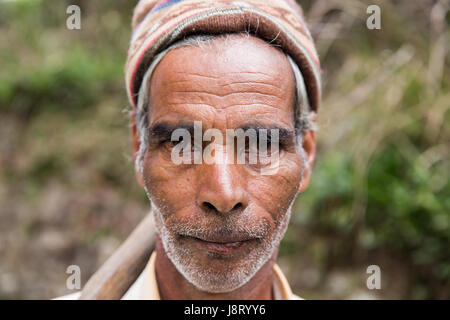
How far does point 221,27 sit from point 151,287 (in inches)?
41.2

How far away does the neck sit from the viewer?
1.67 m

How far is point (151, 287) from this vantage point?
1768 mm

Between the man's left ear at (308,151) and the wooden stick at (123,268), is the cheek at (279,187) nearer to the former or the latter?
the man's left ear at (308,151)

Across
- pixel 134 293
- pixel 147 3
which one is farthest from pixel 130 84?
pixel 134 293

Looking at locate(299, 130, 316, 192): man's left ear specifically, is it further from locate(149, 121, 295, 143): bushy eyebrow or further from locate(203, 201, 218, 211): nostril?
locate(203, 201, 218, 211): nostril

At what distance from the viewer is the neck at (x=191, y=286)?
5.49 feet

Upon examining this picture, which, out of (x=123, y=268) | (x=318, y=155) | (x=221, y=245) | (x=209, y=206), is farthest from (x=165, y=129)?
(x=318, y=155)

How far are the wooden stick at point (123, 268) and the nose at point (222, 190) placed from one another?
0.67 m

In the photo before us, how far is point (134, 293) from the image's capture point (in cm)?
177

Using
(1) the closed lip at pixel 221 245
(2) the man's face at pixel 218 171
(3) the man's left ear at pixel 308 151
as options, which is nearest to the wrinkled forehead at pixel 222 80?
(2) the man's face at pixel 218 171

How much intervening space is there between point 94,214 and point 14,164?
1.38 metres

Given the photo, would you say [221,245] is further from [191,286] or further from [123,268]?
[123,268]

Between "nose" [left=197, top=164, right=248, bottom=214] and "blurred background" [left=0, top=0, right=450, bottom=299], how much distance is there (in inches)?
53.9
